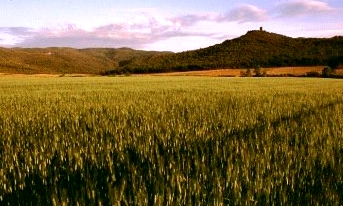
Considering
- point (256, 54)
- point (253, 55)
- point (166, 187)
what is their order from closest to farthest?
point (166, 187) < point (253, 55) < point (256, 54)

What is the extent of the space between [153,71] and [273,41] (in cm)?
4776

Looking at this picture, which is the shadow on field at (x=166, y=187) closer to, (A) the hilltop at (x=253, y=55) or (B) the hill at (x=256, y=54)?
(A) the hilltop at (x=253, y=55)

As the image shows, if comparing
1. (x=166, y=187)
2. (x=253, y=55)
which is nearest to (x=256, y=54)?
(x=253, y=55)

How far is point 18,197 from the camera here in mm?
2053

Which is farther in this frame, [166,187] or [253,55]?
[253,55]

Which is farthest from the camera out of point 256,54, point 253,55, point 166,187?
point 256,54

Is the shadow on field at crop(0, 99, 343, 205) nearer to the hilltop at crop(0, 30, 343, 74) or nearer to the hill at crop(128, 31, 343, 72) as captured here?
the hilltop at crop(0, 30, 343, 74)

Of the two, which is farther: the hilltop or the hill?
the hilltop

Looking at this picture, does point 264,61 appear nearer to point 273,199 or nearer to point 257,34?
point 257,34

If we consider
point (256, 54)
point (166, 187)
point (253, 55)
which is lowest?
point (166, 187)

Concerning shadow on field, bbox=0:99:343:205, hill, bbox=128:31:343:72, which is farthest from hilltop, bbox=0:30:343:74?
shadow on field, bbox=0:99:343:205

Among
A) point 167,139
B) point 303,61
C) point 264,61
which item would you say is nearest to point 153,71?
point 264,61

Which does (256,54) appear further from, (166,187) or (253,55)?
(166,187)

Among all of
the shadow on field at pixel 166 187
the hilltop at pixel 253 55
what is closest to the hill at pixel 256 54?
the hilltop at pixel 253 55
